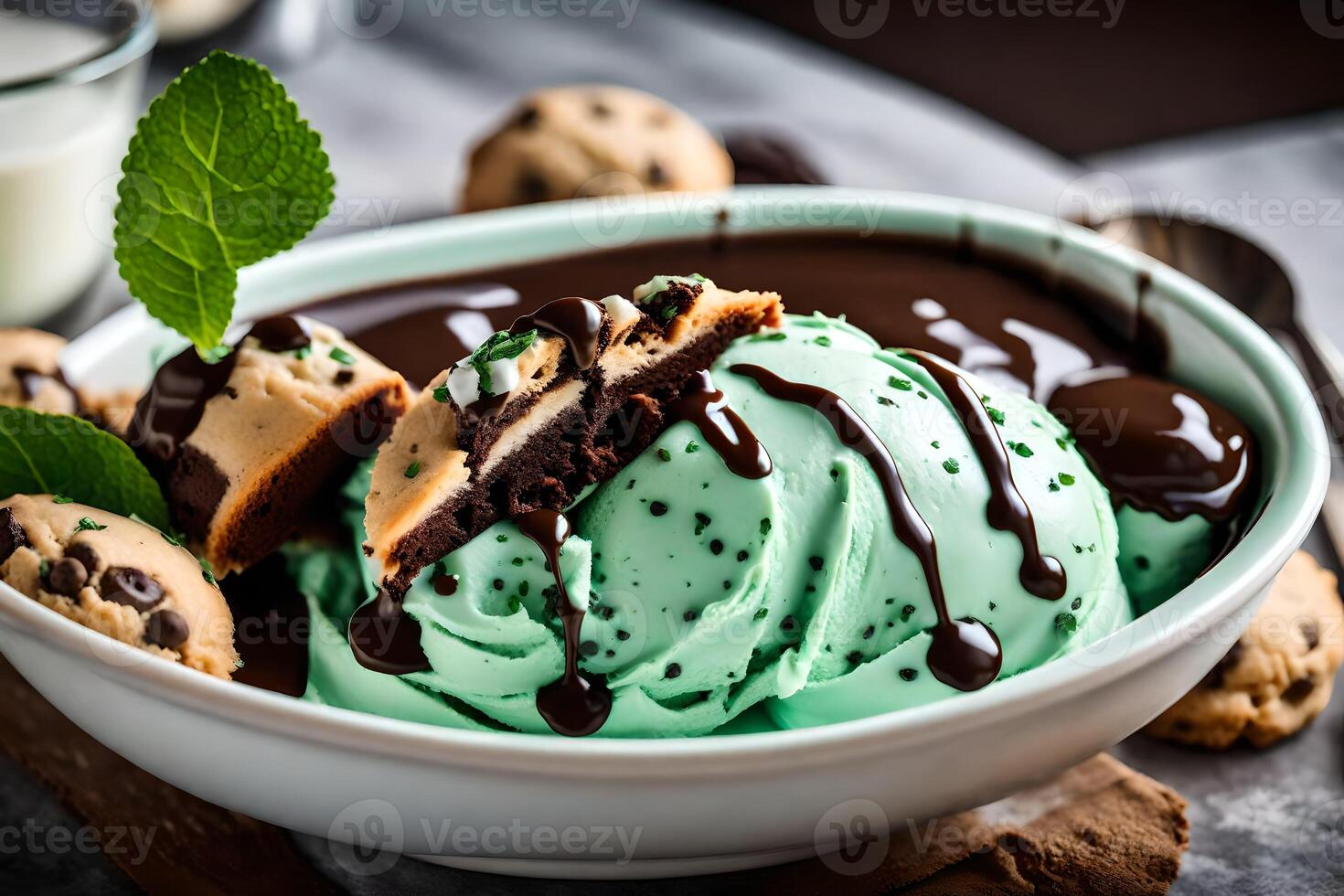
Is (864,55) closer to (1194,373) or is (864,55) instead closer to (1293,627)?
(1194,373)

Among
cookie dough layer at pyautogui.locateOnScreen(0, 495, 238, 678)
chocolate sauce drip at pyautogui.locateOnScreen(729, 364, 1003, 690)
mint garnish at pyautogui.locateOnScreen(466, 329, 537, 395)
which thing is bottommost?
cookie dough layer at pyautogui.locateOnScreen(0, 495, 238, 678)

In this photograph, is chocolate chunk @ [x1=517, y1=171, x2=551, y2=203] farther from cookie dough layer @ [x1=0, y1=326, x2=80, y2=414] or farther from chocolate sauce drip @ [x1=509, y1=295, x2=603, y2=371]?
chocolate sauce drip @ [x1=509, y1=295, x2=603, y2=371]

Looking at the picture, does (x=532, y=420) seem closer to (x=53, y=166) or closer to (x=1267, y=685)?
(x=1267, y=685)

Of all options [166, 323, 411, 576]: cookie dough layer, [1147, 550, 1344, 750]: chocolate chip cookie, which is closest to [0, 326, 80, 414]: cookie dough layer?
[166, 323, 411, 576]: cookie dough layer

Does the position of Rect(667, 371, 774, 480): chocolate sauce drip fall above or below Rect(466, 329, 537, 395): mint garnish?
below

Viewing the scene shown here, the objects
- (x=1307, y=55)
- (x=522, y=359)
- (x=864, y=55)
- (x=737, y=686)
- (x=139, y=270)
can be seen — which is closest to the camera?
(x=522, y=359)

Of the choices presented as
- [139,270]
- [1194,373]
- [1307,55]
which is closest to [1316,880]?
[1194,373]
